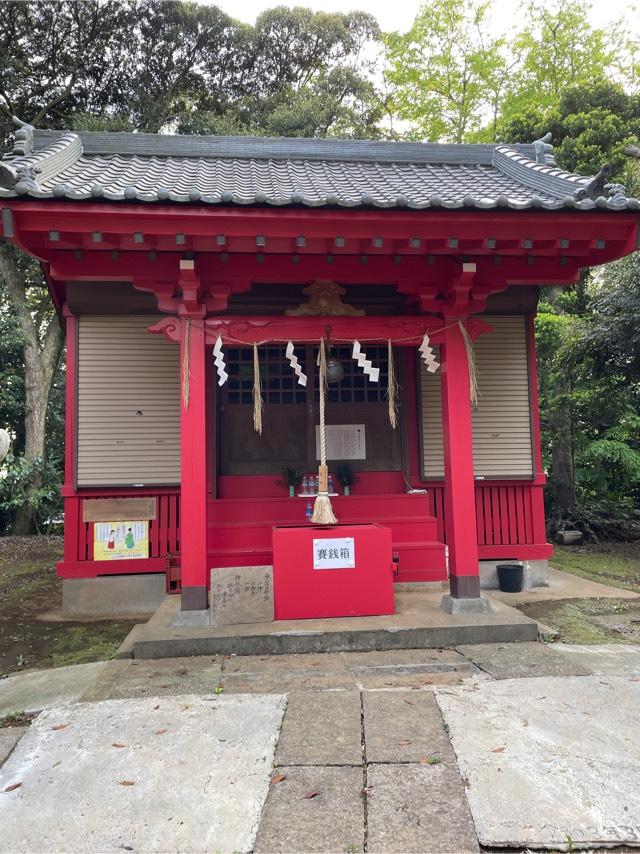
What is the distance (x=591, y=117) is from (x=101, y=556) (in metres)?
13.4

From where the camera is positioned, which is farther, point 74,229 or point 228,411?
point 228,411

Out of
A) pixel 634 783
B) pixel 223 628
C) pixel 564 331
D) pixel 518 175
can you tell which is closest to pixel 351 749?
pixel 634 783

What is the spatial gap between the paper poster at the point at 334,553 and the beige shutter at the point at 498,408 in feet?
7.76

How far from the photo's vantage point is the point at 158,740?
10.1 ft

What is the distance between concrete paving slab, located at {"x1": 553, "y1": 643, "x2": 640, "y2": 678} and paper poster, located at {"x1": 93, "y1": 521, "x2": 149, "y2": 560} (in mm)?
4657

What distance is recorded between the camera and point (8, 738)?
10.5 ft

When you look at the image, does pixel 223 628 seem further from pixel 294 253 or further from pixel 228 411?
pixel 294 253

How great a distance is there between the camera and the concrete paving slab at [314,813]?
2.22m

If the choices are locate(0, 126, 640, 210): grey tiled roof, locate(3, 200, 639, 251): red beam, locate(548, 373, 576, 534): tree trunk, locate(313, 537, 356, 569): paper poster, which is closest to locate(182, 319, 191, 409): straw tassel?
locate(3, 200, 639, 251): red beam

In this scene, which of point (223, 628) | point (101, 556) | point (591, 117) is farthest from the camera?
point (591, 117)

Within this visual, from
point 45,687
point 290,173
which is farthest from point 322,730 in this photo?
point 290,173

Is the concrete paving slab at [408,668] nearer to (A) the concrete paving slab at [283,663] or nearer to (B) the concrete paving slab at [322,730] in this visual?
(A) the concrete paving slab at [283,663]

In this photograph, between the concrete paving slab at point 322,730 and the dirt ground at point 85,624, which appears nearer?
the concrete paving slab at point 322,730

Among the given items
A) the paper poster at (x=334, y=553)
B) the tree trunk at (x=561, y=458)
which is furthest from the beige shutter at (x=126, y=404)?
the tree trunk at (x=561, y=458)
